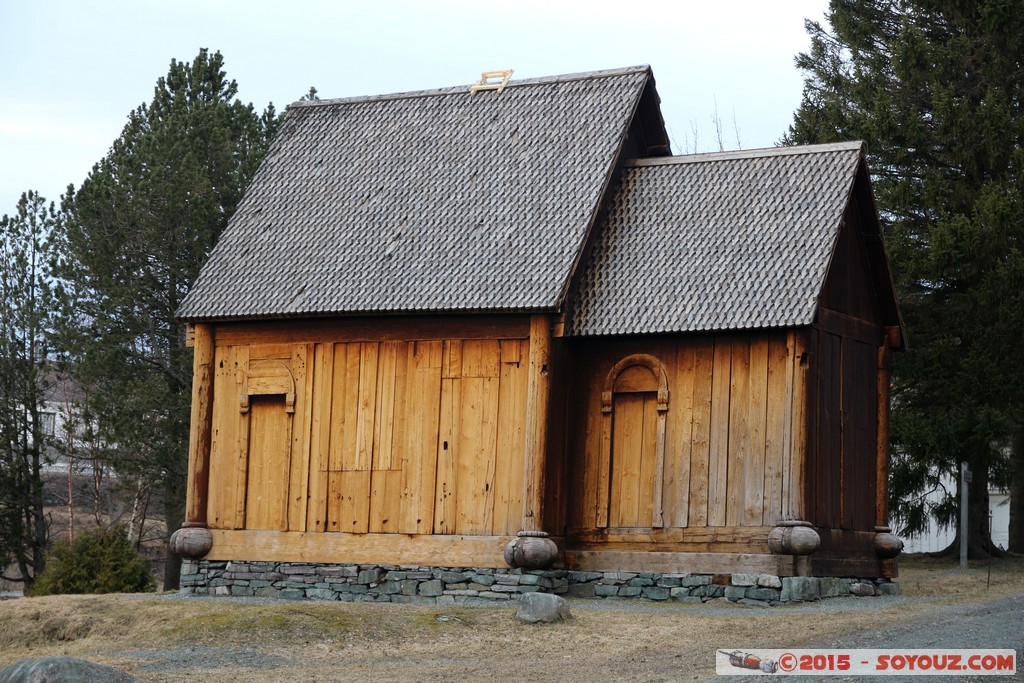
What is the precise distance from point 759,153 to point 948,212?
763cm

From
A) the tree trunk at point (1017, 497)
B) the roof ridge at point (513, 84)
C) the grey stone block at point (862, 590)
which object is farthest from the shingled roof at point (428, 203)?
the tree trunk at point (1017, 497)

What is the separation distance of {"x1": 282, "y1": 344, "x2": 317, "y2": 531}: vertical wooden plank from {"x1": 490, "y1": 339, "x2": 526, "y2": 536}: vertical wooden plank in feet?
10.6

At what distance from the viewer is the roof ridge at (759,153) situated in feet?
74.3

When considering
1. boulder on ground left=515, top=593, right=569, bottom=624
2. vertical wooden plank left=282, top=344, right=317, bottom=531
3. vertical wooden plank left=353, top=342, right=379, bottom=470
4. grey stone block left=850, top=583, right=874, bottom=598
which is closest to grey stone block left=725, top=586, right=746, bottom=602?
grey stone block left=850, top=583, right=874, bottom=598

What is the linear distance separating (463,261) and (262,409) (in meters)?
4.06

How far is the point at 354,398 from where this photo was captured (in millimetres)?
23000

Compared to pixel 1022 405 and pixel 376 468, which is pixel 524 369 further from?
pixel 1022 405

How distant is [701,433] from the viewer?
21344 millimetres

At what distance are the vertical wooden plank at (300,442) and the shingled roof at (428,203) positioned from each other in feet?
2.98

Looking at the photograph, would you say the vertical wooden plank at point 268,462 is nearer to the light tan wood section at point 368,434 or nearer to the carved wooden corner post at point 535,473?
the light tan wood section at point 368,434

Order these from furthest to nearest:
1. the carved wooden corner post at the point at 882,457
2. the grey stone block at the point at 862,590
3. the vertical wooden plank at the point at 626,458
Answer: the carved wooden corner post at the point at 882,457
the grey stone block at the point at 862,590
the vertical wooden plank at the point at 626,458

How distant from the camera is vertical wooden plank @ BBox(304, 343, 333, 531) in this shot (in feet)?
75.4

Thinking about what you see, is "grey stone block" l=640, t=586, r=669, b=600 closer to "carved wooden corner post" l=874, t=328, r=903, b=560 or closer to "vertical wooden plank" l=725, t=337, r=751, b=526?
"vertical wooden plank" l=725, t=337, r=751, b=526

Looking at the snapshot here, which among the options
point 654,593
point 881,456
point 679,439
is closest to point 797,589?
point 654,593
